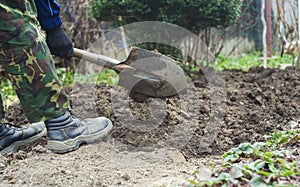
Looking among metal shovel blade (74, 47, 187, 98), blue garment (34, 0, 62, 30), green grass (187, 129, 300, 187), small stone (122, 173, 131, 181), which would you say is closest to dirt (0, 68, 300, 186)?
small stone (122, 173, 131, 181)

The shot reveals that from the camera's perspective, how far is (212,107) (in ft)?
10.7

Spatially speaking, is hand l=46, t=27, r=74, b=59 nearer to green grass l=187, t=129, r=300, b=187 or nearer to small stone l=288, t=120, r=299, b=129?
green grass l=187, t=129, r=300, b=187

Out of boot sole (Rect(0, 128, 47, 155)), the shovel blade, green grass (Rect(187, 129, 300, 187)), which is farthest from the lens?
the shovel blade

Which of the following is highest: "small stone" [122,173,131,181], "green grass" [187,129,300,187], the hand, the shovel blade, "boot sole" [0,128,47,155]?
the hand

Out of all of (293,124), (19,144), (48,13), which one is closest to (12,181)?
(19,144)

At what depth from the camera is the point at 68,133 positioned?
7.63 feet

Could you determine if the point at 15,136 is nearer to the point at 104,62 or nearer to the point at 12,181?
the point at 12,181

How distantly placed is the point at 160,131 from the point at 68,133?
2.34ft

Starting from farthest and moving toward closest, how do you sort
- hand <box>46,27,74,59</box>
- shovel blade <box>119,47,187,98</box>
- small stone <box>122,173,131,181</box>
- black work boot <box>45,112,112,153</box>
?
shovel blade <box>119,47,187,98</box>
hand <box>46,27,74,59</box>
black work boot <box>45,112,112,153</box>
small stone <box>122,173,131,181</box>

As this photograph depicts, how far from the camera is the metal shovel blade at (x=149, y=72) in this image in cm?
277

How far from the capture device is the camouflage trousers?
6.91 ft

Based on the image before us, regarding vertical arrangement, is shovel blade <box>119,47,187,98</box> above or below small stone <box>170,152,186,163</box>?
above

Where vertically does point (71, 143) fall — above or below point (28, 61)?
below

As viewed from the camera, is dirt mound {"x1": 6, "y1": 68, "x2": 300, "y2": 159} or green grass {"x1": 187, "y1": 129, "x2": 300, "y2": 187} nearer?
green grass {"x1": 187, "y1": 129, "x2": 300, "y2": 187}
